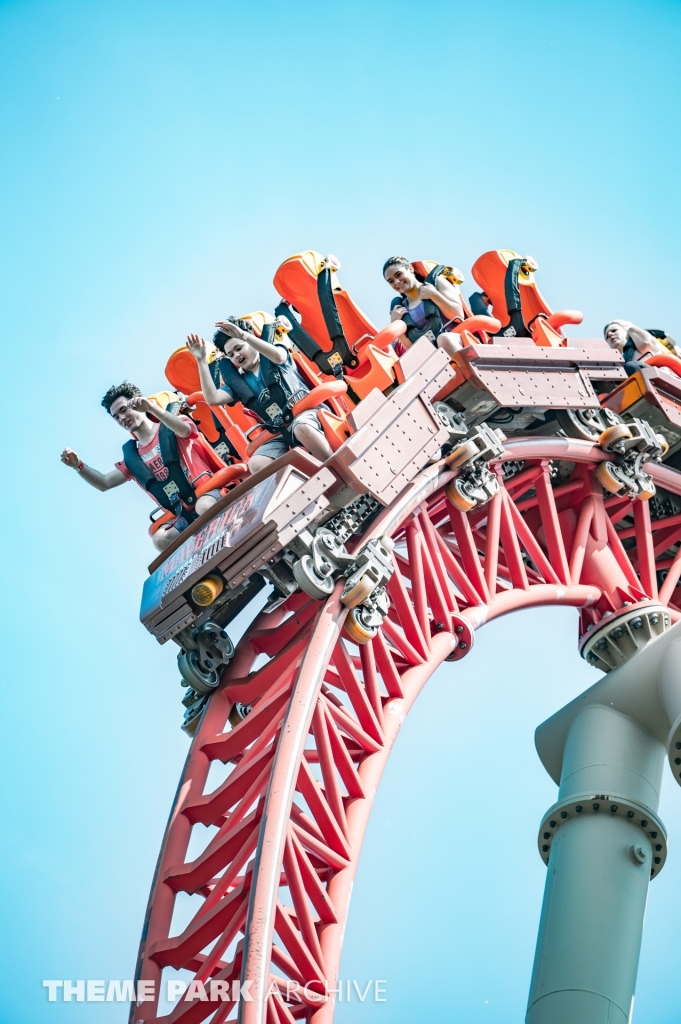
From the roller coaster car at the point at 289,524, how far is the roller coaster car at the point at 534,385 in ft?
1.94

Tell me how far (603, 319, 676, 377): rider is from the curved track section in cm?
196

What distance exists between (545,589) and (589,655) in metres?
1.17

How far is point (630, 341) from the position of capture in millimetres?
15789

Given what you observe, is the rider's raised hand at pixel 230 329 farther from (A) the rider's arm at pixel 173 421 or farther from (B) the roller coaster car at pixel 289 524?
(B) the roller coaster car at pixel 289 524

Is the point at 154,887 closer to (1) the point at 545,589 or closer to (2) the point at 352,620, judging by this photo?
(2) the point at 352,620

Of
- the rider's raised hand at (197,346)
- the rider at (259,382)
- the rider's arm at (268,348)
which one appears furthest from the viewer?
the rider at (259,382)

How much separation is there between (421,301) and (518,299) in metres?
1.47

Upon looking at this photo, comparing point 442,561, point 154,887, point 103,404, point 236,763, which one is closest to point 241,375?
point 103,404

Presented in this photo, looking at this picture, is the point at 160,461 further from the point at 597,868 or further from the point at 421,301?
the point at 597,868

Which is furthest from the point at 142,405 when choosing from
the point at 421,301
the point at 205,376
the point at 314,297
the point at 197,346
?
the point at 421,301

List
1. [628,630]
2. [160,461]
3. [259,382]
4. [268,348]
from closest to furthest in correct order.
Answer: [268,348] → [259,382] → [160,461] → [628,630]

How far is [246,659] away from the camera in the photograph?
1205 cm

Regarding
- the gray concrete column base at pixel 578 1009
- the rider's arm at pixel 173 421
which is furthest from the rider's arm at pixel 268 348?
the gray concrete column base at pixel 578 1009

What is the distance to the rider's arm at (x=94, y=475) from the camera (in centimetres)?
1288
